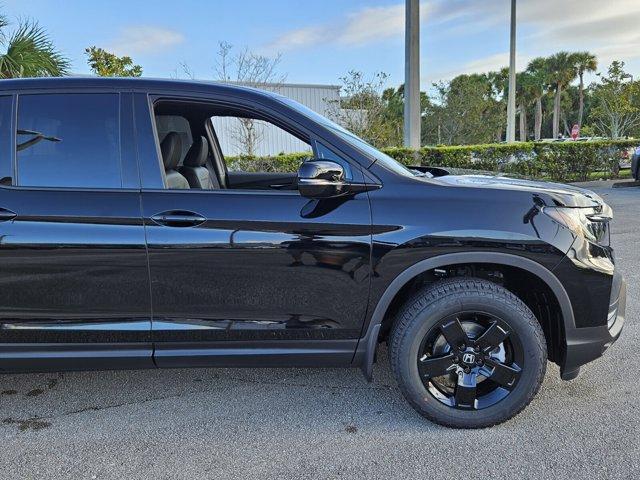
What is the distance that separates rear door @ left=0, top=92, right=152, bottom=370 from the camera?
2461 millimetres

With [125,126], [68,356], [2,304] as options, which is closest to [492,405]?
[68,356]

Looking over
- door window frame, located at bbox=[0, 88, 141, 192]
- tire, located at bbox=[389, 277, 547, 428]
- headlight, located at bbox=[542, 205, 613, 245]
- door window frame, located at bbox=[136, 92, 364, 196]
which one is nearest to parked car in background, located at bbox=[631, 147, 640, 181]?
headlight, located at bbox=[542, 205, 613, 245]

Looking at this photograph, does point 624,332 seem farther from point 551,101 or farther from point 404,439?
point 551,101

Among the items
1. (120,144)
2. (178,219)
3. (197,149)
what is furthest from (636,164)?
(120,144)

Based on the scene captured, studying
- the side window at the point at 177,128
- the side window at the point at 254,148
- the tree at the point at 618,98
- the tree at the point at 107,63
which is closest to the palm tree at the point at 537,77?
the tree at the point at 618,98

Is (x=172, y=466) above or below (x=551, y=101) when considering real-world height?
below

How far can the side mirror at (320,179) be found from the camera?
2346 mm

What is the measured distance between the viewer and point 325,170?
237 centimetres

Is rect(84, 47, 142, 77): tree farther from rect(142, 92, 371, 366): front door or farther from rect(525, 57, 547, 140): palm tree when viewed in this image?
rect(525, 57, 547, 140): palm tree

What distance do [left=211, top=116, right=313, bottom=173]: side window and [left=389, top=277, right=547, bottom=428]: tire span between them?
4471 mm

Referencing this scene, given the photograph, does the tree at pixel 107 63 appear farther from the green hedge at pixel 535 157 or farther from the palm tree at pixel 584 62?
the palm tree at pixel 584 62

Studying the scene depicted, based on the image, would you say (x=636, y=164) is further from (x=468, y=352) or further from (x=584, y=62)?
(x=584, y=62)

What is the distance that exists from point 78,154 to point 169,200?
0.56 m

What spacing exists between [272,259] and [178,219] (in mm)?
515
